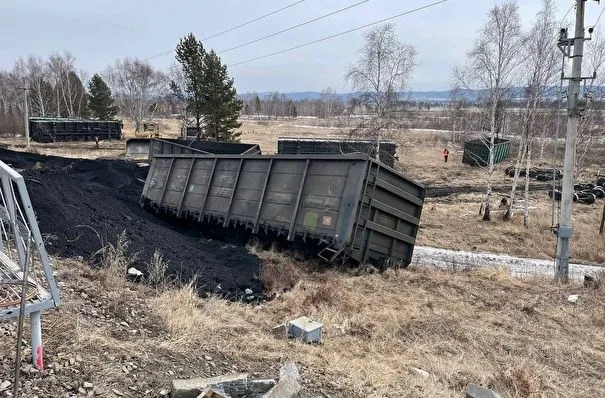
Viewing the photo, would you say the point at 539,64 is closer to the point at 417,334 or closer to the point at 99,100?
the point at 417,334

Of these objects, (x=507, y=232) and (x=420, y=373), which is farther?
(x=507, y=232)

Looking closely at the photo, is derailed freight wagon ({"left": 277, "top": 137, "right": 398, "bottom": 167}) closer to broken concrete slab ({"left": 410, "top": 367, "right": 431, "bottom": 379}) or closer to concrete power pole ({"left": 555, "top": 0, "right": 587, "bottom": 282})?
concrete power pole ({"left": 555, "top": 0, "right": 587, "bottom": 282})

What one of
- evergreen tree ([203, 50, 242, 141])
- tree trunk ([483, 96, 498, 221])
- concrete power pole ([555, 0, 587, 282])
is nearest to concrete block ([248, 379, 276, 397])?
concrete power pole ([555, 0, 587, 282])

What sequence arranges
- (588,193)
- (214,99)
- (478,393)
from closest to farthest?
(478,393) < (588,193) < (214,99)

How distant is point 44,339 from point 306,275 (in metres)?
4.68

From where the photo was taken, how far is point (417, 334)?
5508 millimetres

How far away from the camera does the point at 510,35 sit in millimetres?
16828

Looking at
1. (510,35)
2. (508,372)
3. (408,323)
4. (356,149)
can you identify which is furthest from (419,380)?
(356,149)

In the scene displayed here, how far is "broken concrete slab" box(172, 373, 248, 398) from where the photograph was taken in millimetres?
3033

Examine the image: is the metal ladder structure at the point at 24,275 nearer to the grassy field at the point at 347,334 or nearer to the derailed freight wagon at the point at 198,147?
the grassy field at the point at 347,334

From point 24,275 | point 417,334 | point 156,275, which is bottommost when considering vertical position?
point 417,334

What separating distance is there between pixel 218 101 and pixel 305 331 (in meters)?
28.0

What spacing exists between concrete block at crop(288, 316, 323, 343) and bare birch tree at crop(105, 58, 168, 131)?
46712mm

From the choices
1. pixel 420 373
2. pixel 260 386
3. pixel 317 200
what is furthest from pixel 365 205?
pixel 260 386
